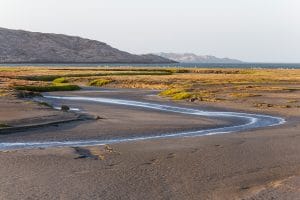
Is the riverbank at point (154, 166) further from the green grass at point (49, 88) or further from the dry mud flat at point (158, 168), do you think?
the green grass at point (49, 88)

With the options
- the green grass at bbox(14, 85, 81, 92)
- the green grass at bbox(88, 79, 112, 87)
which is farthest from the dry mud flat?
the green grass at bbox(88, 79, 112, 87)

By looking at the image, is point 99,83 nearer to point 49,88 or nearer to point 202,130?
point 49,88

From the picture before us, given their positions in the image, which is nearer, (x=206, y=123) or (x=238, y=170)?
(x=238, y=170)

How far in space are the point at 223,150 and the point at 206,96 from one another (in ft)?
95.5

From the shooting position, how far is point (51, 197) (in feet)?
42.7

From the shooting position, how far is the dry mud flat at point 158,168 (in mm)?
13570

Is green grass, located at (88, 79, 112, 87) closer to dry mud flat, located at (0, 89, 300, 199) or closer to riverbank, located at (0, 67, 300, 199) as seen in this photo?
riverbank, located at (0, 67, 300, 199)

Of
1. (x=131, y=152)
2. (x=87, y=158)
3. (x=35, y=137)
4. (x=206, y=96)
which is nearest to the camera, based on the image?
(x=87, y=158)

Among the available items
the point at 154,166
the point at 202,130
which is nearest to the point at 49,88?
the point at 202,130

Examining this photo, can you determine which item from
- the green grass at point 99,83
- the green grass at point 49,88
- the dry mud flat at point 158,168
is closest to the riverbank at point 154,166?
the dry mud flat at point 158,168

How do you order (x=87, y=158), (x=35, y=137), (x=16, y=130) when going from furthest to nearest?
(x=16, y=130)
(x=35, y=137)
(x=87, y=158)

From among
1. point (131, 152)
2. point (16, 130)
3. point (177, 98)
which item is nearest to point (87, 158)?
point (131, 152)

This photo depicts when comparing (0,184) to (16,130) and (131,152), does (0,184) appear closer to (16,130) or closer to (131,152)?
(131,152)

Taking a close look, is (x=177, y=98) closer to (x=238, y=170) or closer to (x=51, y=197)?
(x=238, y=170)
